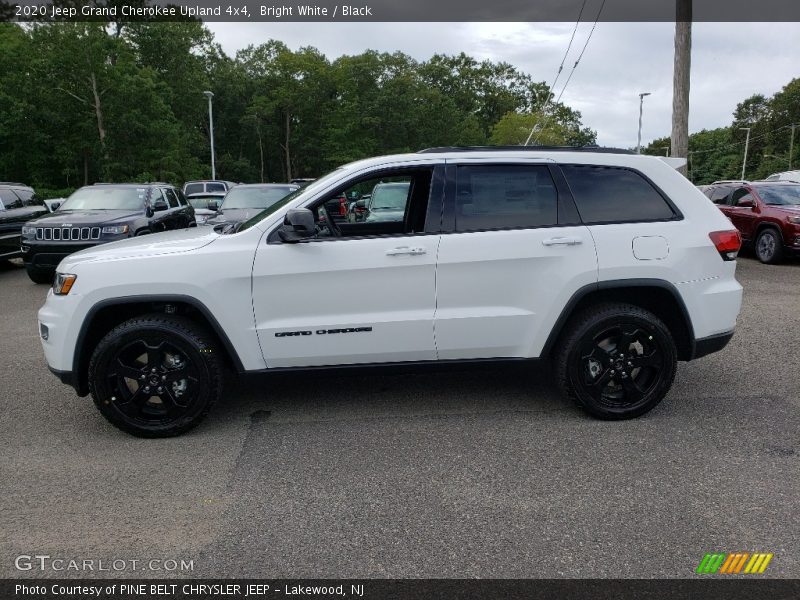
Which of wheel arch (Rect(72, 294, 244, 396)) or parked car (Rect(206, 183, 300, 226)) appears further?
parked car (Rect(206, 183, 300, 226))

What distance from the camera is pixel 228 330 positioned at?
4.02 m

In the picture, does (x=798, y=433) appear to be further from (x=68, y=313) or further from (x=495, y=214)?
(x=68, y=313)

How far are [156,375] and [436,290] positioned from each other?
1.88 meters

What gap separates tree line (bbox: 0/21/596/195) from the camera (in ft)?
103

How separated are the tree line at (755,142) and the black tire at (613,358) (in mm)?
71244

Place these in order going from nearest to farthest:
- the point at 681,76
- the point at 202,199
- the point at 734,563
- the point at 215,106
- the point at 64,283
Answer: the point at 734,563 < the point at 64,283 < the point at 681,76 < the point at 202,199 < the point at 215,106

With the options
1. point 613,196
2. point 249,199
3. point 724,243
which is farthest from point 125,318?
point 249,199

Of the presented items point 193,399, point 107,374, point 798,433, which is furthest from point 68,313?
point 798,433

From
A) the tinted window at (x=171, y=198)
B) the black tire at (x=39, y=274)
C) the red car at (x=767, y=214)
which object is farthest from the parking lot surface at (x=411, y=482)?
the red car at (x=767, y=214)

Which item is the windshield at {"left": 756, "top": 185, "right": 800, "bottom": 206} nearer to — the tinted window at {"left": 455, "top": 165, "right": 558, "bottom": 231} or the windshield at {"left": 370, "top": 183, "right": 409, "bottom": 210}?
the windshield at {"left": 370, "top": 183, "right": 409, "bottom": 210}

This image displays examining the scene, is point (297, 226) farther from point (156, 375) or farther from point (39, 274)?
point (39, 274)

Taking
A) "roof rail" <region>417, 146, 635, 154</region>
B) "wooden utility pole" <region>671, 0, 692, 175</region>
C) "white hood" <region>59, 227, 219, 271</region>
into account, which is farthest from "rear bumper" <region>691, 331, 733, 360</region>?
"wooden utility pole" <region>671, 0, 692, 175</region>

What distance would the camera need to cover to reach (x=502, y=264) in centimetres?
409

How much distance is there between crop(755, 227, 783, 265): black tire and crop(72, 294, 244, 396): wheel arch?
455 inches
